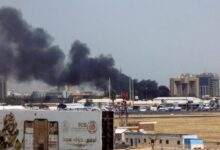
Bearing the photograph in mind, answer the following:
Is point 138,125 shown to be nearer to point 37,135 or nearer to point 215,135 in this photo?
point 215,135

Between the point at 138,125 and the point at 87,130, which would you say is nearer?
the point at 87,130

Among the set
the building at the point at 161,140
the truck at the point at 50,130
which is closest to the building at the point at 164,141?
the building at the point at 161,140

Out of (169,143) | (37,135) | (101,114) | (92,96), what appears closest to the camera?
(101,114)

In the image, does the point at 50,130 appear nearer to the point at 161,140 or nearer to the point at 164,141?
the point at 164,141

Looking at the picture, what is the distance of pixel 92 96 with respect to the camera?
17388cm

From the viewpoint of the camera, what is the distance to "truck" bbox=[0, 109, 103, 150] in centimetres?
2373

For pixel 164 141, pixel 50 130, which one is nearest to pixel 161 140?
pixel 164 141

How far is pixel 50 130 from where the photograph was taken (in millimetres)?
25312

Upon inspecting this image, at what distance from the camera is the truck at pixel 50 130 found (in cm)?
2373

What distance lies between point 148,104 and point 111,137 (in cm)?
15093

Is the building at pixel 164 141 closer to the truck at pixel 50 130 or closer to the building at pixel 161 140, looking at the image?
the building at pixel 161 140

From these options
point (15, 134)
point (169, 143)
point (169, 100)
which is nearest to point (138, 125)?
point (169, 143)

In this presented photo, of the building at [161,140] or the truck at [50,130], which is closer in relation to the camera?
the truck at [50,130]

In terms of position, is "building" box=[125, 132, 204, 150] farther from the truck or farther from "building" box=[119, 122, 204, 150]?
the truck
